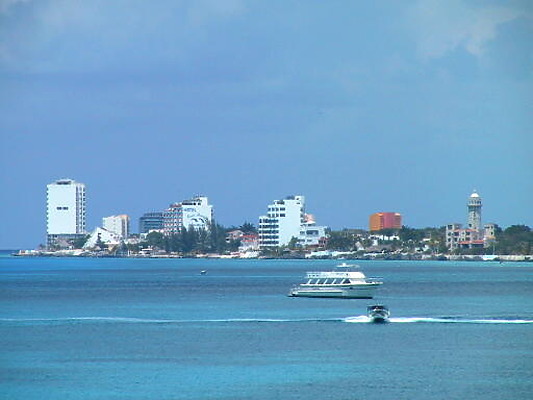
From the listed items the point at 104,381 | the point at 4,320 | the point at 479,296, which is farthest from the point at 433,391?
the point at 479,296

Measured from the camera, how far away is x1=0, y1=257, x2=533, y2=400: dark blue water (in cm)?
5025

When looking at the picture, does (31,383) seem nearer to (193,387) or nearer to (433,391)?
(193,387)

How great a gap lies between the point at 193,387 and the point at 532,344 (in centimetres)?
2195

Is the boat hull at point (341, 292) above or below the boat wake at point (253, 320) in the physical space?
above

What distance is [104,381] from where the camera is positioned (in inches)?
2055

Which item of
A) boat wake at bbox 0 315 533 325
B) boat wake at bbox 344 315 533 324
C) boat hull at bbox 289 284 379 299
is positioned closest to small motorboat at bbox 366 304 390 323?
boat wake at bbox 0 315 533 325

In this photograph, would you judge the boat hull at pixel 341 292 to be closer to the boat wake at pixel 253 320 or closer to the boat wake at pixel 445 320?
the boat wake at pixel 253 320

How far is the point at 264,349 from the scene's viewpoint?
207ft

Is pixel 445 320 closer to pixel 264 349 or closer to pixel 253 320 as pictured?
pixel 253 320

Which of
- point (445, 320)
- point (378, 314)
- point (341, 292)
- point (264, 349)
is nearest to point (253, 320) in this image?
point (378, 314)

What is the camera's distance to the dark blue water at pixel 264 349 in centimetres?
5025

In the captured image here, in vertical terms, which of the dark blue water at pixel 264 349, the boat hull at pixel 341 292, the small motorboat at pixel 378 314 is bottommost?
the dark blue water at pixel 264 349

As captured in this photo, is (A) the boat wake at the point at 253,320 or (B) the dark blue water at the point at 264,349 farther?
(A) the boat wake at the point at 253,320

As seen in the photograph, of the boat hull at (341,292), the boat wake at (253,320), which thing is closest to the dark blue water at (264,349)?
the boat wake at (253,320)
